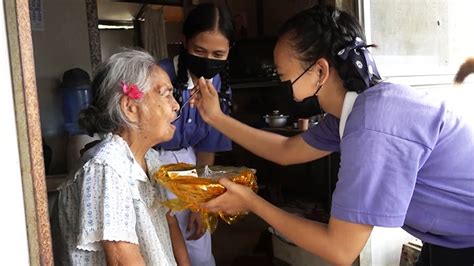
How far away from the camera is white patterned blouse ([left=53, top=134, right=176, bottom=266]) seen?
147 centimetres

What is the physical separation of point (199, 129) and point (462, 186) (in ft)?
4.63

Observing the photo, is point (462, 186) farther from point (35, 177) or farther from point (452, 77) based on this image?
point (452, 77)

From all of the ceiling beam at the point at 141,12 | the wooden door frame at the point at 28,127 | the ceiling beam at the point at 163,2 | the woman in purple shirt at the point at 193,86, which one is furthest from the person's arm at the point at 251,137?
the ceiling beam at the point at 141,12

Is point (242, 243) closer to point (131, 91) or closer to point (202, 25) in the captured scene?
point (202, 25)

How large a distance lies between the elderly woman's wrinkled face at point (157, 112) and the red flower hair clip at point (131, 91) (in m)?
0.04

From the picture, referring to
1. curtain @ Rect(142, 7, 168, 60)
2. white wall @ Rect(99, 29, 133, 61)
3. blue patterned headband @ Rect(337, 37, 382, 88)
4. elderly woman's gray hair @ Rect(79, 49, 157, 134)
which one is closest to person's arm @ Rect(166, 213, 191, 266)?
elderly woman's gray hair @ Rect(79, 49, 157, 134)

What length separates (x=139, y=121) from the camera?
1.72 m

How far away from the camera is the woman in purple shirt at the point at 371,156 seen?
128 centimetres

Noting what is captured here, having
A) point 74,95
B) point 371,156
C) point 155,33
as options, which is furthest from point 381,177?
point 155,33

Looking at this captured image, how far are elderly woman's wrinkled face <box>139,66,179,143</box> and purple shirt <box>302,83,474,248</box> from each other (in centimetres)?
74

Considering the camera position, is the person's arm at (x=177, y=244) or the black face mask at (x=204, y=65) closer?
the person's arm at (x=177, y=244)

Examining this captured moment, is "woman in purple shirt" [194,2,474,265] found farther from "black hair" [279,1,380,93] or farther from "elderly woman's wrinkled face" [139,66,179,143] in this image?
"elderly woman's wrinkled face" [139,66,179,143]

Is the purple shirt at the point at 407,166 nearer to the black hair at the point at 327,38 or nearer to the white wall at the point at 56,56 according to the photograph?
the black hair at the point at 327,38

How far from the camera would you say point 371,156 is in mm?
1264
